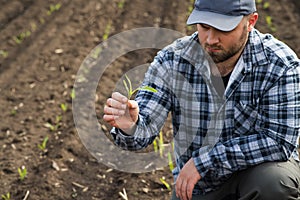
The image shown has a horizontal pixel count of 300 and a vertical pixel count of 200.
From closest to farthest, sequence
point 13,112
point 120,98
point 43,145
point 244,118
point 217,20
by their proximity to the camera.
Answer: point 120,98 → point 217,20 → point 244,118 → point 43,145 → point 13,112

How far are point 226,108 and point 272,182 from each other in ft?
1.25

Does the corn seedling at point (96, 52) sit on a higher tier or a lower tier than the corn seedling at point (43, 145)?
higher

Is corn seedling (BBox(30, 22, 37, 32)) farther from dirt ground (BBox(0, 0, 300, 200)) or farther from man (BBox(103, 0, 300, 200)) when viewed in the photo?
man (BBox(103, 0, 300, 200))

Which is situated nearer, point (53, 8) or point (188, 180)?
point (188, 180)

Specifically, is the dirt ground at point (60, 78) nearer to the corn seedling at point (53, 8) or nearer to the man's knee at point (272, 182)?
the corn seedling at point (53, 8)

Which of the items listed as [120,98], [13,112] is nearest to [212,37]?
[120,98]

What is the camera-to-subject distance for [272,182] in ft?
7.16

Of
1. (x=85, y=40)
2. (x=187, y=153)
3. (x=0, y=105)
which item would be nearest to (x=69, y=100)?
(x=0, y=105)

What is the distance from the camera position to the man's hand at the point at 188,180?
2242mm

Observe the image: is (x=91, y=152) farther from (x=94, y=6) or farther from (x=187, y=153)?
(x=94, y=6)

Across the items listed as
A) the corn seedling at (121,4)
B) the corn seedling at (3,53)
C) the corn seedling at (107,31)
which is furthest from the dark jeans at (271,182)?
the corn seedling at (121,4)

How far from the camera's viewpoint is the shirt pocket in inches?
91.4

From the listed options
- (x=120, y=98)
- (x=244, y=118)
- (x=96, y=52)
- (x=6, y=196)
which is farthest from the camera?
(x=96, y=52)

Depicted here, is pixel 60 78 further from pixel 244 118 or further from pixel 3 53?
pixel 244 118
